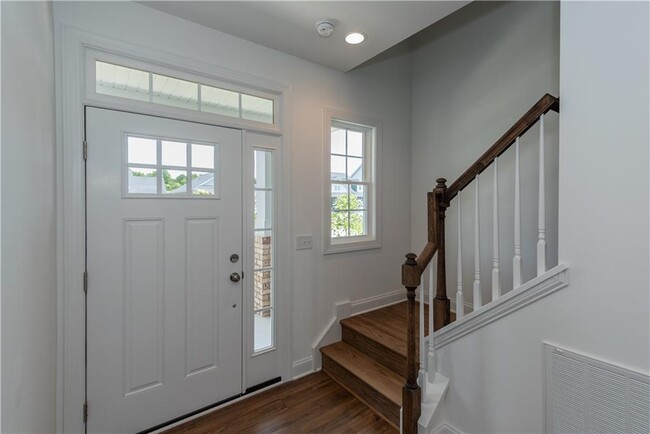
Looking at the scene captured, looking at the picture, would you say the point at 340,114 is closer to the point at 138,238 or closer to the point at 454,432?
the point at 138,238

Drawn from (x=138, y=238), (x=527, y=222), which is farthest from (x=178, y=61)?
(x=527, y=222)

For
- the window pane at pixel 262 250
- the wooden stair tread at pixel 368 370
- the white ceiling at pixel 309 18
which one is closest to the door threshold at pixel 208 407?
the wooden stair tread at pixel 368 370

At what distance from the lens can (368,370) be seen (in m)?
2.33

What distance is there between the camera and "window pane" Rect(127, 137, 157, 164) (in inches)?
74.1

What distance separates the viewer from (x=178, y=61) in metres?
2.01

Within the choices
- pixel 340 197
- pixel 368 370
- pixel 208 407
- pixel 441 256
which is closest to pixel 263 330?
pixel 208 407

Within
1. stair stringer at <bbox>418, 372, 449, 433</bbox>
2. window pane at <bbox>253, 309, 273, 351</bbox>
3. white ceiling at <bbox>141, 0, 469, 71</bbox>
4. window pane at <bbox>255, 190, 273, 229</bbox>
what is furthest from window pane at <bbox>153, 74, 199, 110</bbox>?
stair stringer at <bbox>418, 372, 449, 433</bbox>

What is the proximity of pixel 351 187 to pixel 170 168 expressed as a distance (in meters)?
1.67

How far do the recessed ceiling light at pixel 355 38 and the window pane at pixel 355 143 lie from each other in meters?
0.89

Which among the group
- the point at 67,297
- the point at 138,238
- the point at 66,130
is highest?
the point at 66,130

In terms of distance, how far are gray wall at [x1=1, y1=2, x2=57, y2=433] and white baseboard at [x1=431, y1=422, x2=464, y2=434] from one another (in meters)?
2.01

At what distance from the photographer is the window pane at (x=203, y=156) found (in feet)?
6.88

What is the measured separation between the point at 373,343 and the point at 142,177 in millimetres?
2104

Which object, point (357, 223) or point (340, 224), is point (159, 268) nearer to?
point (340, 224)
